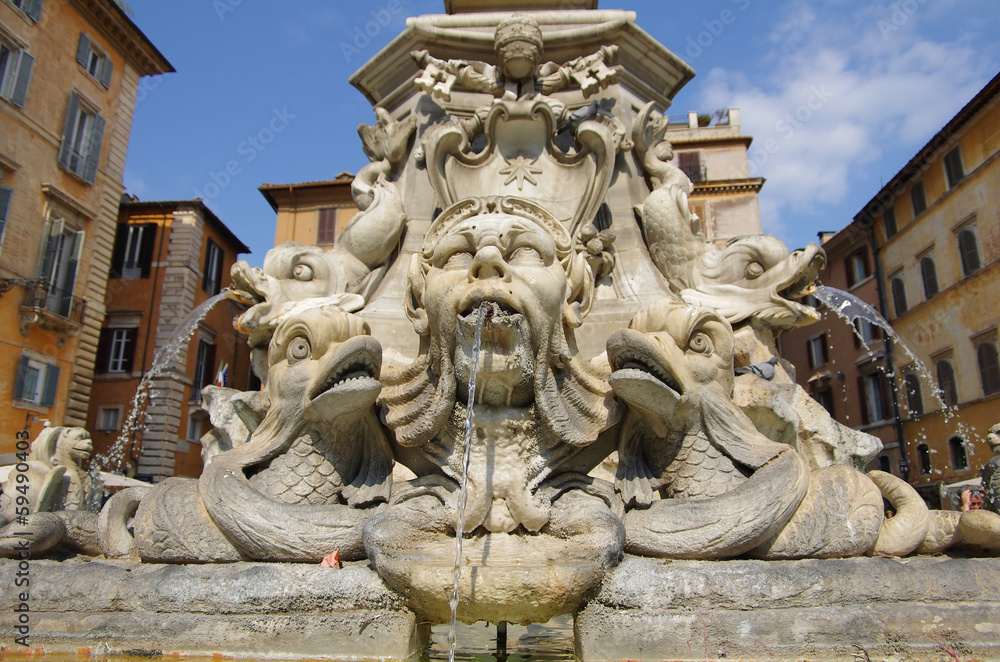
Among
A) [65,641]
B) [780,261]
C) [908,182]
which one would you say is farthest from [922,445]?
[65,641]

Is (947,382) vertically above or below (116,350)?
below

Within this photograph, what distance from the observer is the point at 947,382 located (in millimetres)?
23328

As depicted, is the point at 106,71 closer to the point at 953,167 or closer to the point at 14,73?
the point at 14,73

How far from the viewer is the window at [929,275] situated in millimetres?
24844

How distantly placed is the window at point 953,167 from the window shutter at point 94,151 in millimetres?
26515

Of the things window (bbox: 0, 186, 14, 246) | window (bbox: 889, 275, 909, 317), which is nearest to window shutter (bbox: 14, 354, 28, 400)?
window (bbox: 0, 186, 14, 246)

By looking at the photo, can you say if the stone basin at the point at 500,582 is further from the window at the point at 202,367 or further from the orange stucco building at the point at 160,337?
the window at the point at 202,367

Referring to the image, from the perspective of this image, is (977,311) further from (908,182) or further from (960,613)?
(960,613)

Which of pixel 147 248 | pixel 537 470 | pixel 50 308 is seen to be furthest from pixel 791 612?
pixel 147 248

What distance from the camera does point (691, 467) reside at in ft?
10.2

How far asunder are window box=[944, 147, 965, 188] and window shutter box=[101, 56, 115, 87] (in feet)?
87.6

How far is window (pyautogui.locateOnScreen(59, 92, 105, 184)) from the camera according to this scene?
780 inches

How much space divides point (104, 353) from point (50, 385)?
23.6ft

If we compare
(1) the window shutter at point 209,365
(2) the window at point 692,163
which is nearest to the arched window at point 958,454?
(2) the window at point 692,163
